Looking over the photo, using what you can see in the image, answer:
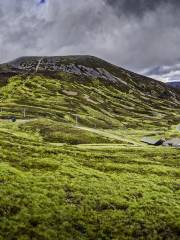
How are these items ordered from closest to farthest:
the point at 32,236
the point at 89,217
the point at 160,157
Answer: the point at 32,236 → the point at 89,217 → the point at 160,157

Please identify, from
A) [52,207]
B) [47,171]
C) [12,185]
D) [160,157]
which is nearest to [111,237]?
[52,207]

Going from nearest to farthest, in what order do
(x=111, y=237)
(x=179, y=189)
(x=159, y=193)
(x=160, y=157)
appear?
(x=111, y=237)
(x=159, y=193)
(x=179, y=189)
(x=160, y=157)

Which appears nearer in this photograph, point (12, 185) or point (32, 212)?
point (32, 212)

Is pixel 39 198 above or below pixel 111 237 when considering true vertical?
above

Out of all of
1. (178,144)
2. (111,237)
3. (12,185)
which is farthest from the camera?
(178,144)

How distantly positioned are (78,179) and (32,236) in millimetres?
16788

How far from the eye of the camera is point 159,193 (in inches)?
1763

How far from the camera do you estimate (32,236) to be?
1202 inches

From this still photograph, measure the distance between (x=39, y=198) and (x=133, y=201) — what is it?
35.4ft

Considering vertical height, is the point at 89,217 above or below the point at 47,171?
below

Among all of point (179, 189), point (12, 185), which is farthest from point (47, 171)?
point (179, 189)

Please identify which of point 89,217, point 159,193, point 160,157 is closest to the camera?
point 89,217

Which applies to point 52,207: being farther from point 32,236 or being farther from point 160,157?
point 160,157

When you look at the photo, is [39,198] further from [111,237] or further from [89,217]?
[111,237]
